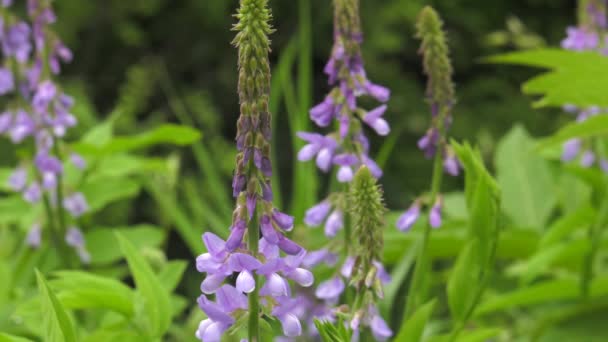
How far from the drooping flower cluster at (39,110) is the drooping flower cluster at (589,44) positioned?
1193 millimetres

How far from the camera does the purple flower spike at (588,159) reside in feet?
6.88

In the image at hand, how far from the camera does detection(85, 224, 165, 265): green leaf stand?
2.14 metres

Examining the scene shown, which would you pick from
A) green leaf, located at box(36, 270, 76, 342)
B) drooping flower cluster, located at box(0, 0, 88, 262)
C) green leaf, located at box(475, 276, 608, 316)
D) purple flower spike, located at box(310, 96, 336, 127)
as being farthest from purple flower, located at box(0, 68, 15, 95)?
green leaf, located at box(475, 276, 608, 316)

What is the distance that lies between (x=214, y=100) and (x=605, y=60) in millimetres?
2910

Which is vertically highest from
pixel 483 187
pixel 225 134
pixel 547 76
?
pixel 547 76

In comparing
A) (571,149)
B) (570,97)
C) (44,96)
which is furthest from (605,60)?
(44,96)

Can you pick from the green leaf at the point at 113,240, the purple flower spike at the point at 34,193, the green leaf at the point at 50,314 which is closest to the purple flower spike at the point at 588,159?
the green leaf at the point at 113,240

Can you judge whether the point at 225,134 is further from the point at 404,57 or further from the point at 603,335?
the point at 603,335

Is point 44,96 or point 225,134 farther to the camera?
point 225,134

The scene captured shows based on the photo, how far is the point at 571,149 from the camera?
2.11 meters

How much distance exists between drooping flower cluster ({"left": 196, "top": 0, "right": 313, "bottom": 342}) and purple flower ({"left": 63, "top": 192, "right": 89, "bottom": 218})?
3.67 ft

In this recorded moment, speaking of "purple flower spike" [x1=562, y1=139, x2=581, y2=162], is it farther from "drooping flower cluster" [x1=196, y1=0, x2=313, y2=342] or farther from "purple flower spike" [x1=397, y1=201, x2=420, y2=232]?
"drooping flower cluster" [x1=196, y1=0, x2=313, y2=342]

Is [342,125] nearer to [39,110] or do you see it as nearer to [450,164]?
[450,164]

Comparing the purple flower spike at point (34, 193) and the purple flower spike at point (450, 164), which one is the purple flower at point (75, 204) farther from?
the purple flower spike at point (450, 164)
